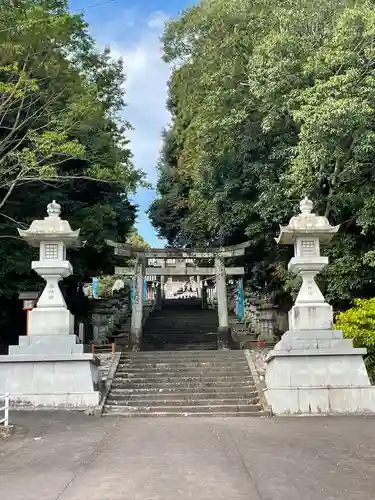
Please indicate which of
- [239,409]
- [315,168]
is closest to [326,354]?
[239,409]

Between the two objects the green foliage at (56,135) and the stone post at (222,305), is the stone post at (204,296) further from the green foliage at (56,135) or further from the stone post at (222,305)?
the green foliage at (56,135)

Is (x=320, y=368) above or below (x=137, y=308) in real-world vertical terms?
below

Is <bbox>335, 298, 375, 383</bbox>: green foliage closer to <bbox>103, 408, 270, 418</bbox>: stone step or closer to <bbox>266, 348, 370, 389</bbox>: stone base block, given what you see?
<bbox>266, 348, 370, 389</bbox>: stone base block

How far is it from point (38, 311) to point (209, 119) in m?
8.35

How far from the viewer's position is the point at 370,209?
44.5 ft

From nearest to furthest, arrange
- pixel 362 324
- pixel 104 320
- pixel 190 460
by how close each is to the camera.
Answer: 1. pixel 190 460
2. pixel 362 324
3. pixel 104 320

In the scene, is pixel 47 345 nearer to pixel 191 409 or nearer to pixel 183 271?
pixel 191 409

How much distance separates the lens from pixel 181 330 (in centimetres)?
2231

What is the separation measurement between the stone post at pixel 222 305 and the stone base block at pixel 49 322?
8.47 meters

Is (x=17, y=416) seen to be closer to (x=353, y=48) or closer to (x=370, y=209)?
(x=370, y=209)

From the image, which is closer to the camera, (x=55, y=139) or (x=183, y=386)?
(x=183, y=386)

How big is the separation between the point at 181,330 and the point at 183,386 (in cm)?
1006

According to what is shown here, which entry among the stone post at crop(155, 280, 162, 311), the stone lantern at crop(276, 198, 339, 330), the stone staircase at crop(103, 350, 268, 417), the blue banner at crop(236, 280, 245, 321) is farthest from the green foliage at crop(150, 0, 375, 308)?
the stone post at crop(155, 280, 162, 311)

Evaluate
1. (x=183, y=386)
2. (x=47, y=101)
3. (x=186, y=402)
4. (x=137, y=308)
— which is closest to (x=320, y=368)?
(x=186, y=402)
